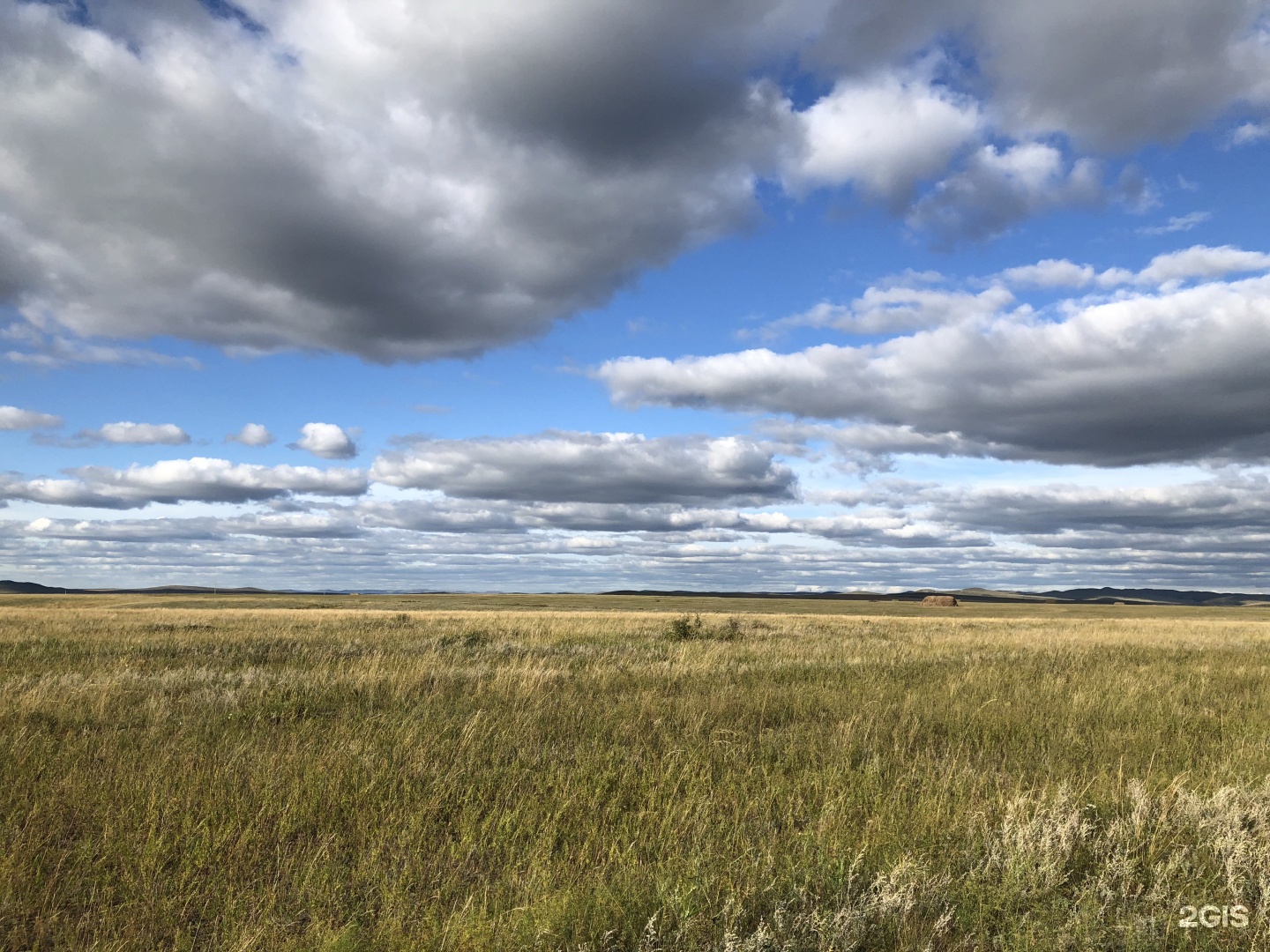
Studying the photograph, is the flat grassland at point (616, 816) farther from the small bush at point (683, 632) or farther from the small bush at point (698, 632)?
the small bush at point (698, 632)

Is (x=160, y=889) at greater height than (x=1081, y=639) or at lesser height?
greater

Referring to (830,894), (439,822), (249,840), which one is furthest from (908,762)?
(249,840)

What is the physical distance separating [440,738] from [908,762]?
4920mm

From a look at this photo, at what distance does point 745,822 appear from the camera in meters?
5.54

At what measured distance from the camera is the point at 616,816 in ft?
18.8

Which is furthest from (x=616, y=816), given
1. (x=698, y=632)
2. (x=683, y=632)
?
(x=698, y=632)

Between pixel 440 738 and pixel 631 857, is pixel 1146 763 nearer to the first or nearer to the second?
pixel 631 857

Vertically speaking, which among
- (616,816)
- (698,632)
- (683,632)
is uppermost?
(616,816)

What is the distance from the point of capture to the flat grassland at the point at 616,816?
398 centimetres

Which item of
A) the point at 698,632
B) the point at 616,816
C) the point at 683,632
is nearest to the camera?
the point at 616,816

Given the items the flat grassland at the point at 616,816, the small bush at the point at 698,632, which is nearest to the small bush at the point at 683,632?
the small bush at the point at 698,632

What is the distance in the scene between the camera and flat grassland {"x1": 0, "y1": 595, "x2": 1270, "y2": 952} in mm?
3982

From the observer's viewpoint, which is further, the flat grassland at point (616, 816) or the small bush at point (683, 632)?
the small bush at point (683, 632)

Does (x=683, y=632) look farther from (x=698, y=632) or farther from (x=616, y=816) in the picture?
(x=616, y=816)
